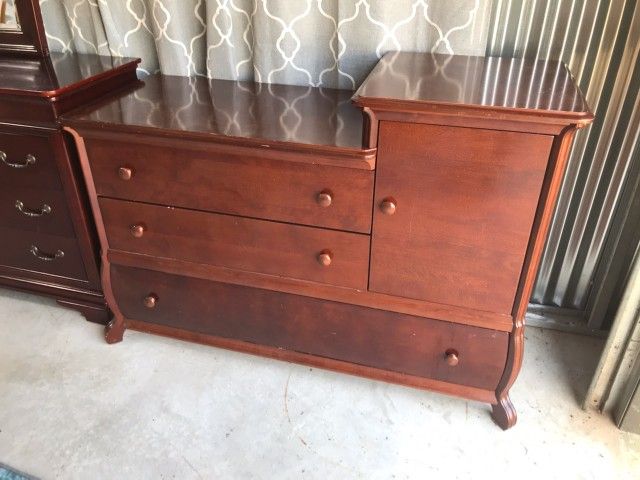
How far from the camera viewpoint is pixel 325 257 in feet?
4.86

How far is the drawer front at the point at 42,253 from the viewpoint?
74.3 inches

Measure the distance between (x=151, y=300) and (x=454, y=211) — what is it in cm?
102

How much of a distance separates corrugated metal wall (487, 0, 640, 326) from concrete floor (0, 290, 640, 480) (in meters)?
0.48

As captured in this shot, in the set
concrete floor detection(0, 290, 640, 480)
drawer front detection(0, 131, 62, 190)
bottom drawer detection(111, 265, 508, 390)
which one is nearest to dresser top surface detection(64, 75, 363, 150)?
drawer front detection(0, 131, 62, 190)

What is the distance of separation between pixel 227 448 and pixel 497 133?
1.14 meters

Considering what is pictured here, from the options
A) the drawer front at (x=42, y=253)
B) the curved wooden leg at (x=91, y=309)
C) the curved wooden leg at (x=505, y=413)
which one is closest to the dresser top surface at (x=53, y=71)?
the drawer front at (x=42, y=253)

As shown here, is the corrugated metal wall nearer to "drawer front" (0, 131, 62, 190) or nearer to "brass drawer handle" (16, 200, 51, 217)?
"drawer front" (0, 131, 62, 190)

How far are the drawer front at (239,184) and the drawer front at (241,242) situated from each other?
0.03m

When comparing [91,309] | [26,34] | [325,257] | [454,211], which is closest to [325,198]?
[325,257]

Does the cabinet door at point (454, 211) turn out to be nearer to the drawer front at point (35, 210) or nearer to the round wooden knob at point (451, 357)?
the round wooden knob at point (451, 357)

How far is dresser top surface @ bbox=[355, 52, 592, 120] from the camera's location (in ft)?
3.82

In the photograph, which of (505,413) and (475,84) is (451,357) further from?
(475,84)

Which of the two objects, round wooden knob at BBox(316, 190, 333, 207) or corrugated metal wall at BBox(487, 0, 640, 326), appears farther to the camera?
corrugated metal wall at BBox(487, 0, 640, 326)


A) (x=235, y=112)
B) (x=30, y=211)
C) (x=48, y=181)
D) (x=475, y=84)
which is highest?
(x=475, y=84)
